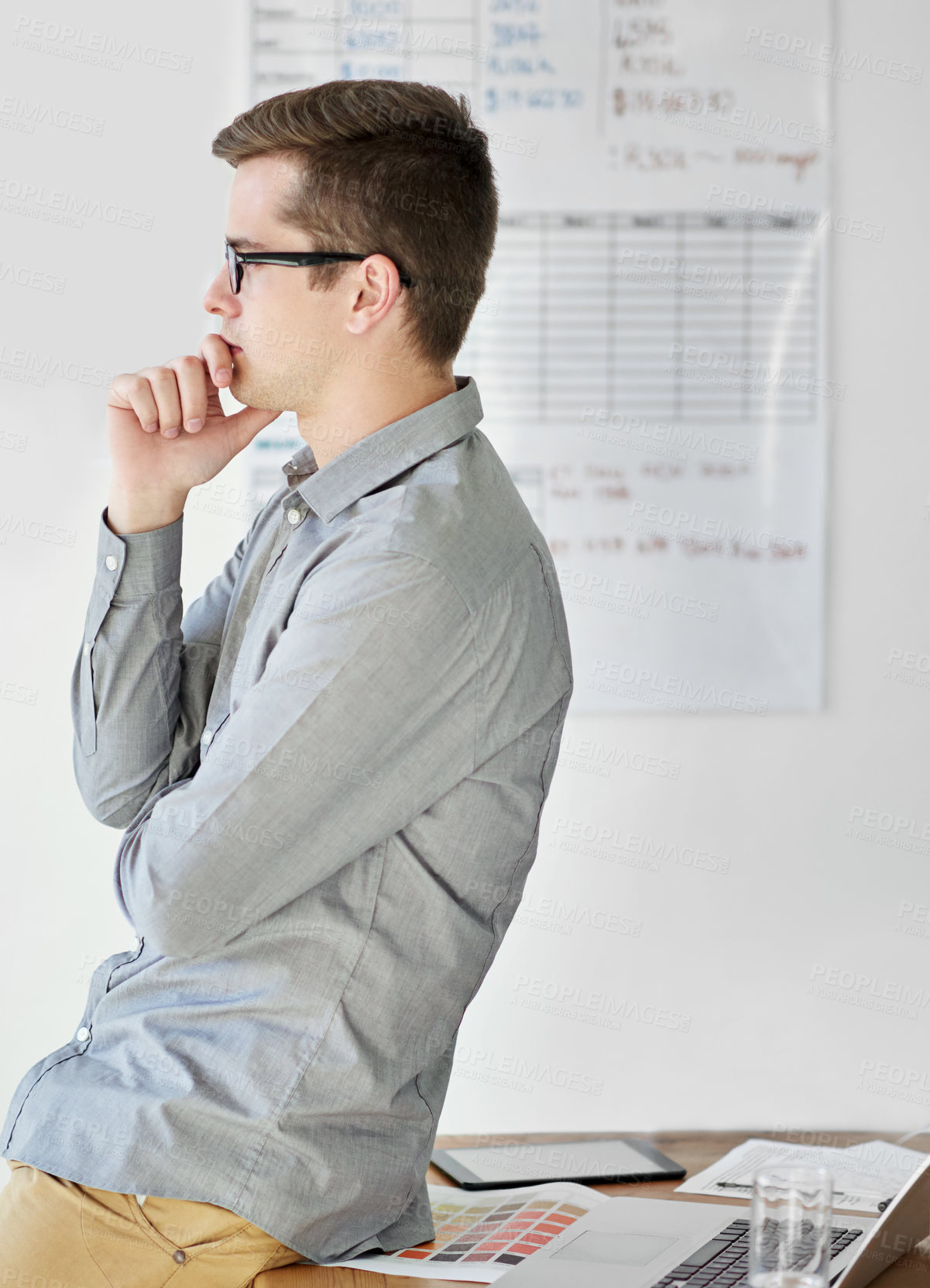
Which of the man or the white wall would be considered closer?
the man

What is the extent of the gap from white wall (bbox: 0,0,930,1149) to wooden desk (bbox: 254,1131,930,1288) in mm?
82

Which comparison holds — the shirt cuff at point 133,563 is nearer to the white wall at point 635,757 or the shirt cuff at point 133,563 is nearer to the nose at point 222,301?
the nose at point 222,301

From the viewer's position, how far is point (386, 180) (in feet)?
4.79

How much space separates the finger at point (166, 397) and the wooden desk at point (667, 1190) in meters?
0.93

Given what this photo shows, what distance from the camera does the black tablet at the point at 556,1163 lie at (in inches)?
62.8

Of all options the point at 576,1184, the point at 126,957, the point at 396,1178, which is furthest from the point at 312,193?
the point at 576,1184

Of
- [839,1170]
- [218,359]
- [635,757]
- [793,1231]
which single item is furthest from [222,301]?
[635,757]

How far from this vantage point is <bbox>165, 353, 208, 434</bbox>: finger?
5.11 feet

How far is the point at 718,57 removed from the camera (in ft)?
8.54

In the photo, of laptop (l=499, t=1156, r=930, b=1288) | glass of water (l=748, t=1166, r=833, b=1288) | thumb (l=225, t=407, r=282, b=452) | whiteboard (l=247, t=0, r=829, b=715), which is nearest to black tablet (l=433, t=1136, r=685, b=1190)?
laptop (l=499, t=1156, r=930, b=1288)

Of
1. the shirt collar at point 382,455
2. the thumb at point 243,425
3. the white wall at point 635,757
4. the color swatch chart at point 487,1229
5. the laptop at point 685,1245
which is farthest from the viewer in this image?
the white wall at point 635,757

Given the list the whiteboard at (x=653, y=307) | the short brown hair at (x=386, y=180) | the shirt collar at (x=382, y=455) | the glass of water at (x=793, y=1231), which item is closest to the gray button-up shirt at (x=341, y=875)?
the shirt collar at (x=382, y=455)

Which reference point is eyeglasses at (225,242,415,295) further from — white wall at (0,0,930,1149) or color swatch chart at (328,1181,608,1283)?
white wall at (0,0,930,1149)

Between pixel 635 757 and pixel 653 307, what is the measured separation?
0.90 m
